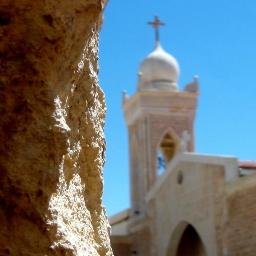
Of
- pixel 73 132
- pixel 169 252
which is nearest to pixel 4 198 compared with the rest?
pixel 73 132

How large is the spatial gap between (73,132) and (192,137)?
21.1 metres

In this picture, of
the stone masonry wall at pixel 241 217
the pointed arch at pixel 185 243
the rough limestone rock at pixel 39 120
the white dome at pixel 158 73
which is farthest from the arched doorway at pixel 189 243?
the rough limestone rock at pixel 39 120

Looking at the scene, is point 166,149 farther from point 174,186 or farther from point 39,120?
point 39,120

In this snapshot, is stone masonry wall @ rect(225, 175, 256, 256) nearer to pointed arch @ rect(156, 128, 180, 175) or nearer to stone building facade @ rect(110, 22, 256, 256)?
stone building facade @ rect(110, 22, 256, 256)

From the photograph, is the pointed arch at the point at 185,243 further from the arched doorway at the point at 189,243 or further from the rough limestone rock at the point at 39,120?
the rough limestone rock at the point at 39,120

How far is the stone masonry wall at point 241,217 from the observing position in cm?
1475

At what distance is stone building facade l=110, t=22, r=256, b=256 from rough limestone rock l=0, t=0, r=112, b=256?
1348 centimetres

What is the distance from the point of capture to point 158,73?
2281cm

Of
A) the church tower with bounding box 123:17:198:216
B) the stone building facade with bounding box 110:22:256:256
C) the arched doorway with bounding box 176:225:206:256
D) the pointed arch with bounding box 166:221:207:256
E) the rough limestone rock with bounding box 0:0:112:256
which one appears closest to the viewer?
the rough limestone rock with bounding box 0:0:112:256

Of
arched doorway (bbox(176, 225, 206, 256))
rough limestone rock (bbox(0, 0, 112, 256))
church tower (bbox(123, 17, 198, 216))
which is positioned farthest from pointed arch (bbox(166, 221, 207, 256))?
rough limestone rock (bbox(0, 0, 112, 256))

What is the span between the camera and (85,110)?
1.62m

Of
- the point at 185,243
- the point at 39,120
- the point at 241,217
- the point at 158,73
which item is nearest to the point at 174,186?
the point at 185,243

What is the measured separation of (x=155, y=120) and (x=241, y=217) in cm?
756

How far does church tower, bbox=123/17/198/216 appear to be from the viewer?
72.1 ft
